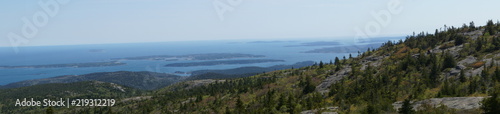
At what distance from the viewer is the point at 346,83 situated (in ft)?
250

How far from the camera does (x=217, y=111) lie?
281ft

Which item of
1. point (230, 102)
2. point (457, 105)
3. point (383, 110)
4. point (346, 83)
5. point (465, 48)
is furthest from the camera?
point (230, 102)

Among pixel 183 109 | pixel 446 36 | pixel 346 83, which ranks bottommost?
pixel 183 109

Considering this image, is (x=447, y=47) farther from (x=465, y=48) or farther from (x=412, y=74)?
(x=412, y=74)

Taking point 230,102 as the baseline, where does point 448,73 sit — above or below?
above

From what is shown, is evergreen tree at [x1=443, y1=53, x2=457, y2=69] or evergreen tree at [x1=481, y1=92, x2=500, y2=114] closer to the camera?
evergreen tree at [x1=481, y1=92, x2=500, y2=114]

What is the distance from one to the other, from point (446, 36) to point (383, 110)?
91081 millimetres

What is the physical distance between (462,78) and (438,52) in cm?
3675

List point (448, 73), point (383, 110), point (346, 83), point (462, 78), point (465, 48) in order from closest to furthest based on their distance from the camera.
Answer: point (383, 110) < point (462, 78) < point (448, 73) < point (465, 48) < point (346, 83)

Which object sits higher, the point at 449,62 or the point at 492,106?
the point at 492,106

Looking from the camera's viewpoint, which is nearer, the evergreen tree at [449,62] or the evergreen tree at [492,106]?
the evergreen tree at [492,106]

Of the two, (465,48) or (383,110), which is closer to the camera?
(383,110)

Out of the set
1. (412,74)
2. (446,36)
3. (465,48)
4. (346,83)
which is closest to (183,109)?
(346,83)

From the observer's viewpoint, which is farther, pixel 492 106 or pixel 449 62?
pixel 449 62
